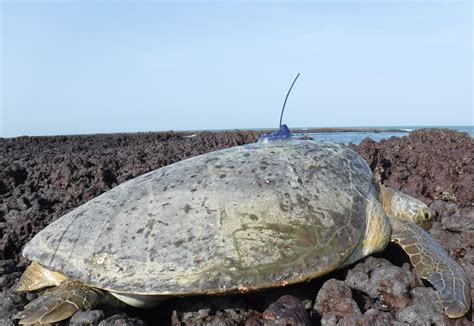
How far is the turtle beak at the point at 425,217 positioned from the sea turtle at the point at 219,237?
0.48 m

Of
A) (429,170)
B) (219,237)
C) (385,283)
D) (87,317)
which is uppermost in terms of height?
(429,170)

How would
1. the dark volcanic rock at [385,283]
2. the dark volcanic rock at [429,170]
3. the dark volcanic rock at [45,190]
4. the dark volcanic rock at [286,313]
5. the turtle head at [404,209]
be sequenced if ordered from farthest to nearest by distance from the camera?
1. the dark volcanic rock at [429,170]
2. the dark volcanic rock at [45,190]
3. the turtle head at [404,209]
4. the dark volcanic rock at [385,283]
5. the dark volcanic rock at [286,313]

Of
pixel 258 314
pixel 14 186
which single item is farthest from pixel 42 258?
pixel 14 186

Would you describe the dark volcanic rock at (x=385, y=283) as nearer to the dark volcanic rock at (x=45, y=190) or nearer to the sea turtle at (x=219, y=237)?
the sea turtle at (x=219, y=237)

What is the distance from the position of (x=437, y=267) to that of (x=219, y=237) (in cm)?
153

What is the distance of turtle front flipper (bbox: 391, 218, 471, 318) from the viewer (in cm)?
263

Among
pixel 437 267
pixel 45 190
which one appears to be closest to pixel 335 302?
pixel 437 267

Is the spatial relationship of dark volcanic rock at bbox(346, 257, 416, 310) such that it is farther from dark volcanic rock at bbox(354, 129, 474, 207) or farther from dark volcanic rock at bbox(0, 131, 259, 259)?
dark volcanic rock at bbox(0, 131, 259, 259)

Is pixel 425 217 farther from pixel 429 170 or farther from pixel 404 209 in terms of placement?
pixel 429 170

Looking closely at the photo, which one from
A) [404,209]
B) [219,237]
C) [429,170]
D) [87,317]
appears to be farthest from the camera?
[429,170]

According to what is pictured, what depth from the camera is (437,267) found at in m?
2.94

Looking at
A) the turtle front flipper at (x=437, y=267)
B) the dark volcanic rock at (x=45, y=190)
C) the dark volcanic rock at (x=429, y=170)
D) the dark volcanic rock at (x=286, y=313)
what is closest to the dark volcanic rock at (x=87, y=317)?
the dark volcanic rock at (x=286, y=313)

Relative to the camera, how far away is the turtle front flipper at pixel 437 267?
2629mm

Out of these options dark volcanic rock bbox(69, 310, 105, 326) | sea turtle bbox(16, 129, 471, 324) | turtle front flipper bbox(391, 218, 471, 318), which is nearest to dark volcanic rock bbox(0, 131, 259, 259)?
sea turtle bbox(16, 129, 471, 324)
